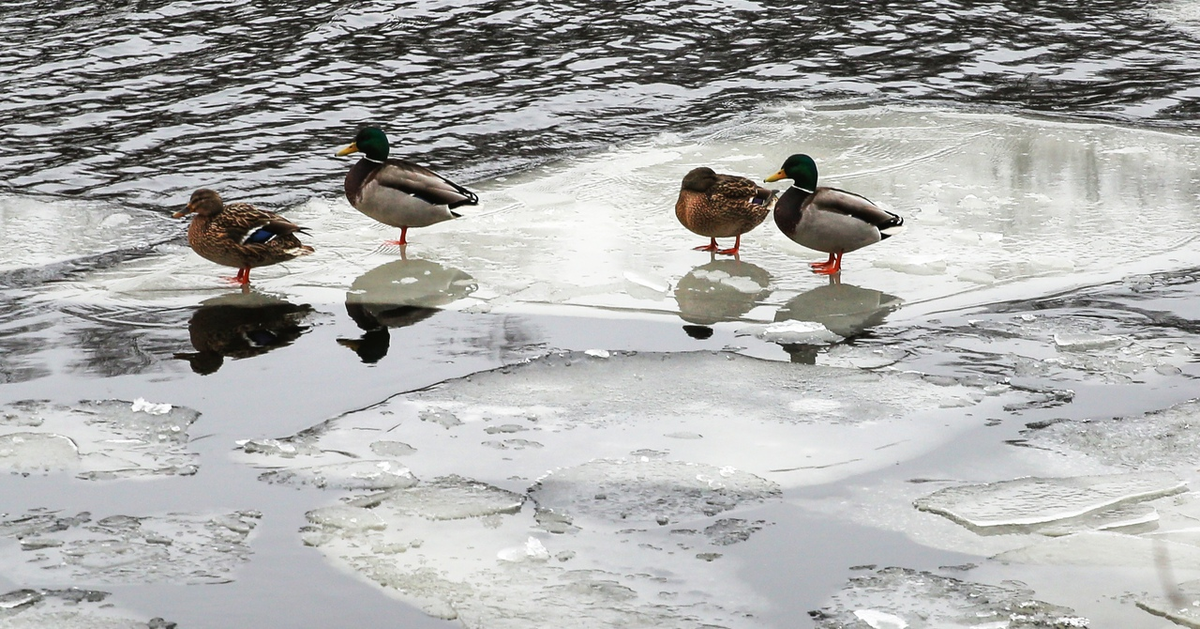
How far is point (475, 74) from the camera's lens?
12391 millimetres

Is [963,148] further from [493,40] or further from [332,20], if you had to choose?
[332,20]

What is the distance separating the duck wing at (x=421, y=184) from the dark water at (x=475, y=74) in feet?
4.00

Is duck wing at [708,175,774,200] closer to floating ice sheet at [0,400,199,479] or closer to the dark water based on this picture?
the dark water

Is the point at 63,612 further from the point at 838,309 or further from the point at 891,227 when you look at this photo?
the point at 891,227

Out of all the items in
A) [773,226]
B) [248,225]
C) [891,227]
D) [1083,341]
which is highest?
[248,225]

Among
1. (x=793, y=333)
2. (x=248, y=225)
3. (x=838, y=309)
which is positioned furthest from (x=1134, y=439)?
(x=248, y=225)

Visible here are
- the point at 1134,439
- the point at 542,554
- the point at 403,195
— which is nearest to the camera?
the point at 542,554

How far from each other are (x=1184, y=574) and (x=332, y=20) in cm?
1118

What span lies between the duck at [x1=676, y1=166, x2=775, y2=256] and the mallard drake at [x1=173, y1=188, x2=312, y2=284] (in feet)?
7.42

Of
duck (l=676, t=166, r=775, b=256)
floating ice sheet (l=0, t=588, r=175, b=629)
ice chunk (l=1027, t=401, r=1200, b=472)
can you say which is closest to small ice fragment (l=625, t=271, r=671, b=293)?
duck (l=676, t=166, r=775, b=256)

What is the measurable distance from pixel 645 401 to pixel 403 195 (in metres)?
2.75

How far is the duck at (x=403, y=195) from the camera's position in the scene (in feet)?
26.7

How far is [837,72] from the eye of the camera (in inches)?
492

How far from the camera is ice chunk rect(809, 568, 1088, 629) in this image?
14.1ft
